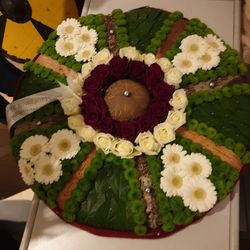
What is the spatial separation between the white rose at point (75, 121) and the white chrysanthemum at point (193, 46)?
0.25 meters

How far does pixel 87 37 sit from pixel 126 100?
196 millimetres

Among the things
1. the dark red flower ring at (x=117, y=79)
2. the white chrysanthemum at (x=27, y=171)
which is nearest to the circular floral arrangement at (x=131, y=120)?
the dark red flower ring at (x=117, y=79)

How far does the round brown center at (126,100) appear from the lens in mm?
818

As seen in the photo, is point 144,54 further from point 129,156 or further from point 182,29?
point 129,156

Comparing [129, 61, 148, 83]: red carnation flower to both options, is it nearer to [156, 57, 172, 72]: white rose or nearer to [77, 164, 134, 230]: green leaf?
[156, 57, 172, 72]: white rose

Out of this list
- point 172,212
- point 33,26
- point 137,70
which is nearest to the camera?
point 172,212

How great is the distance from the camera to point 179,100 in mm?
821

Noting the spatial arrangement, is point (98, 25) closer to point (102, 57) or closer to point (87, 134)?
point (102, 57)

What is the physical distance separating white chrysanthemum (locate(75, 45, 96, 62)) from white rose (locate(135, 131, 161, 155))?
0.71 ft

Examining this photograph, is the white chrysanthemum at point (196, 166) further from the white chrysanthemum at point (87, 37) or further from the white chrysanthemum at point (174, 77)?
the white chrysanthemum at point (87, 37)

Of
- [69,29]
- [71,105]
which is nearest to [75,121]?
[71,105]

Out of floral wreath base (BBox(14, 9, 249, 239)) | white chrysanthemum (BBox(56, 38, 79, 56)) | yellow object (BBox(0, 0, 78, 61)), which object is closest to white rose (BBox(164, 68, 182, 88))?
floral wreath base (BBox(14, 9, 249, 239))

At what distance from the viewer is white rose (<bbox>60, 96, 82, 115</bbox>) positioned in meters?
0.84

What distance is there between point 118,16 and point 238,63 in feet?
0.90
